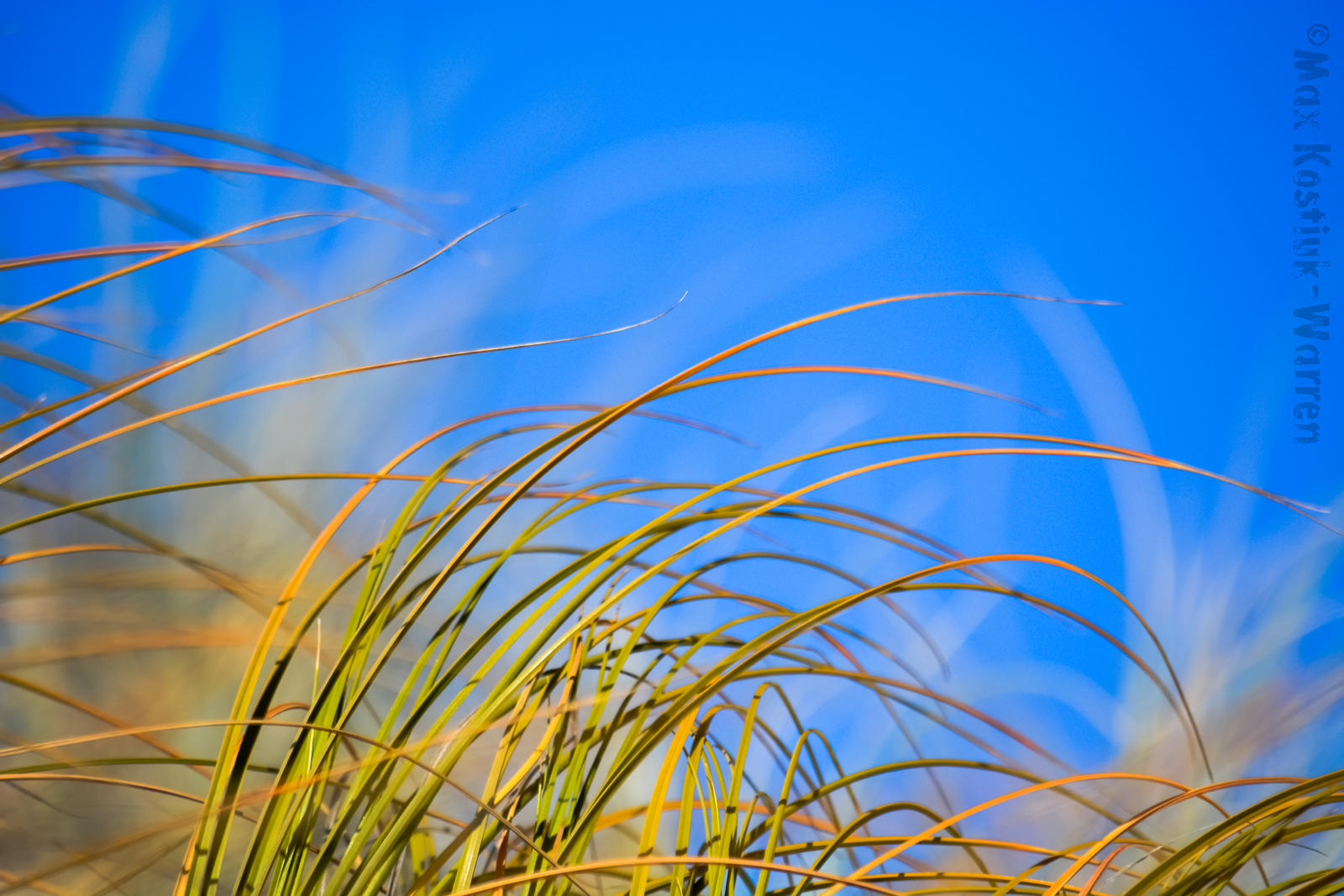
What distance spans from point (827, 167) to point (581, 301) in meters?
0.23

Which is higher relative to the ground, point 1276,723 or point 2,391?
point 2,391

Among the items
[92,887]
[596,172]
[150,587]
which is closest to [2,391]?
[150,587]

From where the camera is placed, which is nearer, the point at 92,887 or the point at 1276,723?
the point at 92,887

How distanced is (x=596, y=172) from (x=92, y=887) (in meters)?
0.58

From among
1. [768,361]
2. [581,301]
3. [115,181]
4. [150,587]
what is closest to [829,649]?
[768,361]

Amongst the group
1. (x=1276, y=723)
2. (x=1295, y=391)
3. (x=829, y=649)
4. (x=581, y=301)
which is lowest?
(x=1276, y=723)

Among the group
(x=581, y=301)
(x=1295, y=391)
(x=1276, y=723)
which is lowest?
(x=1276, y=723)

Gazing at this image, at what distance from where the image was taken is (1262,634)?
632 mm

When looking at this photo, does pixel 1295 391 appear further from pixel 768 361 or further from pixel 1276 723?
pixel 768 361

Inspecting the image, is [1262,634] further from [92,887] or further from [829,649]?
[92,887]

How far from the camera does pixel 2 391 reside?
0.47m

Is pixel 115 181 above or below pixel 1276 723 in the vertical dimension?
above

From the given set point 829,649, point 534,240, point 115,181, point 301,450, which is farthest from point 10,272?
point 829,649

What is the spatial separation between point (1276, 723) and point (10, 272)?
104cm
